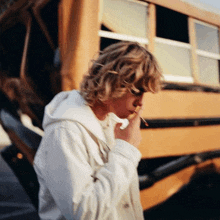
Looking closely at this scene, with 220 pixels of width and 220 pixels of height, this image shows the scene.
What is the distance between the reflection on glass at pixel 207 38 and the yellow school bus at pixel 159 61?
0.01 m

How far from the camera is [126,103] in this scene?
973mm

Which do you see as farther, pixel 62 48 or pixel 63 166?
pixel 62 48

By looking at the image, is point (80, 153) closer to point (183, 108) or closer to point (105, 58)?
point (105, 58)

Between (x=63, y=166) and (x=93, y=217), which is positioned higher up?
(x=63, y=166)

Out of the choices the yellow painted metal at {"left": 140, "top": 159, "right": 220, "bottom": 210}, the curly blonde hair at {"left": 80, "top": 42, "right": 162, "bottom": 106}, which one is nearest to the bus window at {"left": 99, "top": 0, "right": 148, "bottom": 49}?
the curly blonde hair at {"left": 80, "top": 42, "right": 162, "bottom": 106}

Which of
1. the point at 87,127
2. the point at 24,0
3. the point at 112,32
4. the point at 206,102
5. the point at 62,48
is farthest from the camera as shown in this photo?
the point at 206,102

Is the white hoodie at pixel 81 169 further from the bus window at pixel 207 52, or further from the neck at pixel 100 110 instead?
the bus window at pixel 207 52

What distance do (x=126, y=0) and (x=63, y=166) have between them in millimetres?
1575

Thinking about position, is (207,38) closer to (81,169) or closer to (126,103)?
(126,103)

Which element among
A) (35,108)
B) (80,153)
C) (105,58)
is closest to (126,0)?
(105,58)

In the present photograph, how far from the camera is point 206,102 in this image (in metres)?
2.24

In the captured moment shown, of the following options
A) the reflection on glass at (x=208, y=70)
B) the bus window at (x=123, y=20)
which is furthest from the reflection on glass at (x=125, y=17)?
the reflection on glass at (x=208, y=70)

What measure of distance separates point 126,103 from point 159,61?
1.25 meters

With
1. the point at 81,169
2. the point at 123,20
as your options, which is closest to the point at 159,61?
the point at 123,20
